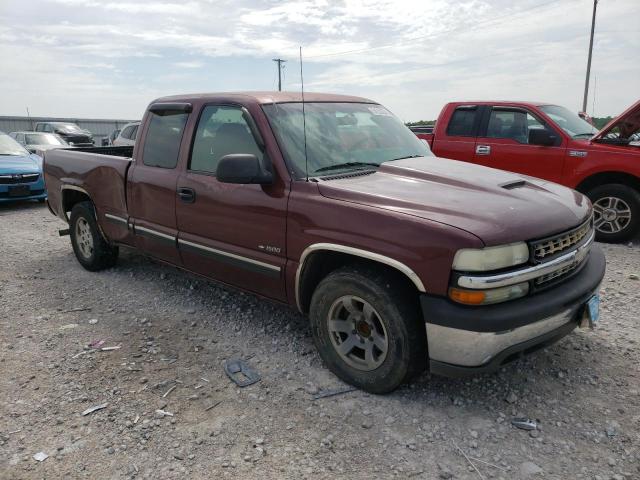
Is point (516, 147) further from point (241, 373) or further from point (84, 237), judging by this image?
point (84, 237)

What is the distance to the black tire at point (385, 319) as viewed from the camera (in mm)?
2701

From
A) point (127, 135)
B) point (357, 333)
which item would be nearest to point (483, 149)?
point (357, 333)

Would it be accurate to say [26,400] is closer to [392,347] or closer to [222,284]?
[222,284]

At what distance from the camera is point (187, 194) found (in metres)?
3.84

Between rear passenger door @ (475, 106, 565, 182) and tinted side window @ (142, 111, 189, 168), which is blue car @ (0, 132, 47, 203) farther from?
rear passenger door @ (475, 106, 565, 182)

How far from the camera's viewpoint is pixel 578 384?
121 inches

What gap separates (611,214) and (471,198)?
4.54m

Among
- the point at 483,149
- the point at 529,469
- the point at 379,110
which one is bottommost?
the point at 529,469

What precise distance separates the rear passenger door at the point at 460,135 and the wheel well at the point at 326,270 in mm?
4900

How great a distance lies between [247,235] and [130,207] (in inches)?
66.3

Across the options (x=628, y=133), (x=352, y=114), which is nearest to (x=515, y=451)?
(x=352, y=114)

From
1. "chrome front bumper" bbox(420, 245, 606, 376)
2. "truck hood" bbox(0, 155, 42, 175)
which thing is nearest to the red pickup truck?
"chrome front bumper" bbox(420, 245, 606, 376)

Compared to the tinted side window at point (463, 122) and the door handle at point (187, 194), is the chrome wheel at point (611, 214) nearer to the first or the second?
the tinted side window at point (463, 122)

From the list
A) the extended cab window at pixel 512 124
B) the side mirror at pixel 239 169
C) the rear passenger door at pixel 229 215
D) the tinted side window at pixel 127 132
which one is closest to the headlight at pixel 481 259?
the rear passenger door at pixel 229 215
